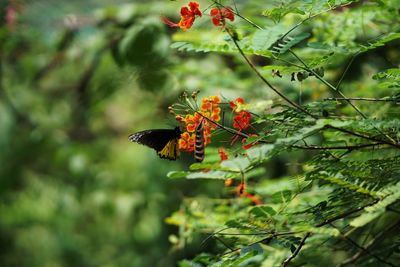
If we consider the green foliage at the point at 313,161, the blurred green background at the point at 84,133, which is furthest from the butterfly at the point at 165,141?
the blurred green background at the point at 84,133

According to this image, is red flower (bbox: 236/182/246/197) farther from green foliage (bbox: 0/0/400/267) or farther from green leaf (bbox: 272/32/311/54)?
green leaf (bbox: 272/32/311/54)

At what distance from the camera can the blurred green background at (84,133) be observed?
11.1ft

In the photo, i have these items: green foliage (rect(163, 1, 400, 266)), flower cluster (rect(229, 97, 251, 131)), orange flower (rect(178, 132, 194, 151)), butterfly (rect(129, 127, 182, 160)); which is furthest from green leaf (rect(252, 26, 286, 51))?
butterfly (rect(129, 127, 182, 160))

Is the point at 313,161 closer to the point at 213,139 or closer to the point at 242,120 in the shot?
the point at 242,120

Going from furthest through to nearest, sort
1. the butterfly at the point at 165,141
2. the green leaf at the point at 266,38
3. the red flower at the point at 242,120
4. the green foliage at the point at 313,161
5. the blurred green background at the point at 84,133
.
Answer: the blurred green background at the point at 84,133 < the butterfly at the point at 165,141 < the red flower at the point at 242,120 < the green leaf at the point at 266,38 < the green foliage at the point at 313,161

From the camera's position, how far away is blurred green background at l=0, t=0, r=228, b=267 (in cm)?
338

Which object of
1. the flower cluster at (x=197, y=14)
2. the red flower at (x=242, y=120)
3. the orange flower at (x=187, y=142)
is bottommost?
the orange flower at (x=187, y=142)

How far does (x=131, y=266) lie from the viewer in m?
5.30

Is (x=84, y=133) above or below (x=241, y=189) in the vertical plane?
below

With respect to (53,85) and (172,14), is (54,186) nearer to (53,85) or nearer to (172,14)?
(53,85)

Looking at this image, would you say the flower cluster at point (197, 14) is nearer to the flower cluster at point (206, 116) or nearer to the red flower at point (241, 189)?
the flower cluster at point (206, 116)

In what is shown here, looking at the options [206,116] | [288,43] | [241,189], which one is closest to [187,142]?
[206,116]

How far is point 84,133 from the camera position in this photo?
5.53 m

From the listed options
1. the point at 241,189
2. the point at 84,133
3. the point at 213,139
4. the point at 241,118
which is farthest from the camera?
the point at 84,133
